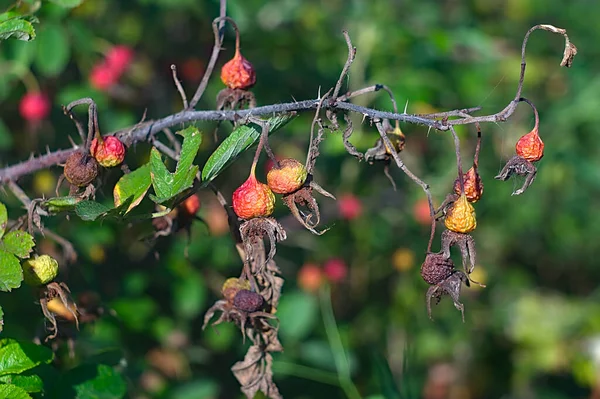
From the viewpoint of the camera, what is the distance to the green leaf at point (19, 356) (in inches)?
59.5

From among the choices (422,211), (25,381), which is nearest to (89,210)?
(25,381)

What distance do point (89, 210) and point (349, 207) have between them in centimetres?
241

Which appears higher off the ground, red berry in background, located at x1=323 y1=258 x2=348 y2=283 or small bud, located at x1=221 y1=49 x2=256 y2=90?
small bud, located at x1=221 y1=49 x2=256 y2=90

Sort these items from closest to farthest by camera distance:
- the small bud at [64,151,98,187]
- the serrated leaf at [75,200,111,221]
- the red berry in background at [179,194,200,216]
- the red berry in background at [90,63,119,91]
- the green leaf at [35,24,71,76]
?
the serrated leaf at [75,200,111,221] → the small bud at [64,151,98,187] → the red berry in background at [179,194,200,216] → the green leaf at [35,24,71,76] → the red berry in background at [90,63,119,91]

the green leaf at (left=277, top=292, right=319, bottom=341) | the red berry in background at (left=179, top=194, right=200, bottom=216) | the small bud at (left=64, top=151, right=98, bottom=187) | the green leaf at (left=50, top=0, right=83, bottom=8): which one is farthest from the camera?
the green leaf at (left=277, top=292, right=319, bottom=341)

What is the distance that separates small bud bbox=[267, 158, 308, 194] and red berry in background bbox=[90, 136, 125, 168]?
0.34 metres

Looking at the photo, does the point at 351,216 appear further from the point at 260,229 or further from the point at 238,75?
the point at 260,229

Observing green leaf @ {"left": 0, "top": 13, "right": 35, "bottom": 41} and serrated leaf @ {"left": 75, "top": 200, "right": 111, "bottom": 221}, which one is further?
green leaf @ {"left": 0, "top": 13, "right": 35, "bottom": 41}

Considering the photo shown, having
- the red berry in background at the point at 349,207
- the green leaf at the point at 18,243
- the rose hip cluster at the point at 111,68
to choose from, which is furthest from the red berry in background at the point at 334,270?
the green leaf at the point at 18,243

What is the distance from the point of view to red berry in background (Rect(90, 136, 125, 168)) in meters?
1.55

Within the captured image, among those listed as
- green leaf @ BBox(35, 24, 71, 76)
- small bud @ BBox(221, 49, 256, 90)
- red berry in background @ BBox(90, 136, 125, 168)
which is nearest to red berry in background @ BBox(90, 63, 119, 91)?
green leaf @ BBox(35, 24, 71, 76)

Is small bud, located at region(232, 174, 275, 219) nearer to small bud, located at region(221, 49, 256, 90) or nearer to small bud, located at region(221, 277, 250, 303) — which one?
small bud, located at region(221, 277, 250, 303)

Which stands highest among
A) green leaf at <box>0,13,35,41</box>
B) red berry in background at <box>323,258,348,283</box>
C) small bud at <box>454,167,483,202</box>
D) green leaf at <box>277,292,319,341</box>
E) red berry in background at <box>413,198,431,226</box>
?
green leaf at <box>0,13,35,41</box>

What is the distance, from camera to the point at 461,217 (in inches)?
58.2
